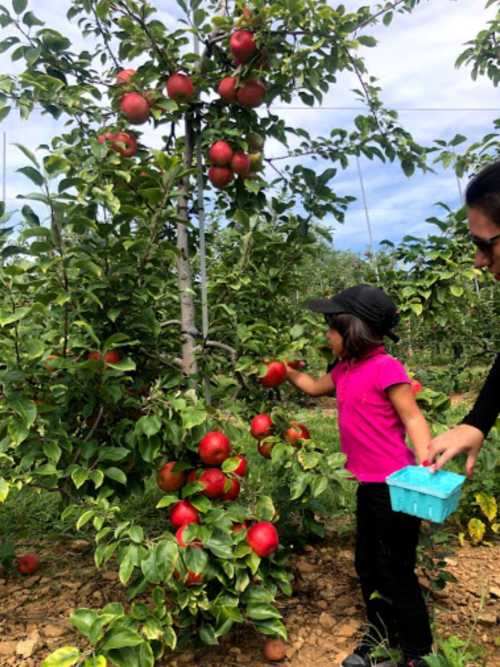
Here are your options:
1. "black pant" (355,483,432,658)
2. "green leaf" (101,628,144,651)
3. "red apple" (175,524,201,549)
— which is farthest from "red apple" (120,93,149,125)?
"green leaf" (101,628,144,651)

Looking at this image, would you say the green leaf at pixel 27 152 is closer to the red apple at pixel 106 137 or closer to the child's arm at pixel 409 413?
the red apple at pixel 106 137

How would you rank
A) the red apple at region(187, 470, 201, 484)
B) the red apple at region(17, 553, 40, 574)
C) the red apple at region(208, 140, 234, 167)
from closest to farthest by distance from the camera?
the red apple at region(187, 470, 201, 484) → the red apple at region(208, 140, 234, 167) → the red apple at region(17, 553, 40, 574)

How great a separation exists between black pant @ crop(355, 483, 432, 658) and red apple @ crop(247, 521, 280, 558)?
36 cm

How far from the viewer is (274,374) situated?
5.91 feet

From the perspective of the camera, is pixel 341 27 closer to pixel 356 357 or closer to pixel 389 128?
pixel 389 128

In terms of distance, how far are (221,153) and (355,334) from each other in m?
0.73

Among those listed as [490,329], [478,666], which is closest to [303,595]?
[478,666]

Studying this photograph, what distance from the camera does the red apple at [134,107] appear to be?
1.86m

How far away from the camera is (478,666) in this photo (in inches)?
68.7

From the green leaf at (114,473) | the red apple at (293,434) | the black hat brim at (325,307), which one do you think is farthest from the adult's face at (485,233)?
the green leaf at (114,473)

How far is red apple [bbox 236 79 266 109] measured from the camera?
6.20 ft

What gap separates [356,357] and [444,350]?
6.78 m

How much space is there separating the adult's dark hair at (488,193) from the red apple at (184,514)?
1070 millimetres

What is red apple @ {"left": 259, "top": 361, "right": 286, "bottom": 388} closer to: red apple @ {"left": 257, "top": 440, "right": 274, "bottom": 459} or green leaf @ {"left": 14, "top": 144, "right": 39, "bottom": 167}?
red apple @ {"left": 257, "top": 440, "right": 274, "bottom": 459}
